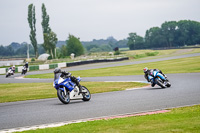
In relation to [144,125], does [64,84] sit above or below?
above

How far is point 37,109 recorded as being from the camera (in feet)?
41.9

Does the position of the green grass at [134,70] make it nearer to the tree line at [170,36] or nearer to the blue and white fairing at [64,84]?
the blue and white fairing at [64,84]

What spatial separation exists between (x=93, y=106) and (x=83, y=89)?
1.85m

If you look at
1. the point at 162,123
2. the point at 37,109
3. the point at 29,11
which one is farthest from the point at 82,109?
the point at 29,11

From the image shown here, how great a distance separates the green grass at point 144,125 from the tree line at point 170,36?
5642 inches

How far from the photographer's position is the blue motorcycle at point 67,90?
13.4 m

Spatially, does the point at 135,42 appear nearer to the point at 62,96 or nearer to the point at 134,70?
the point at 134,70

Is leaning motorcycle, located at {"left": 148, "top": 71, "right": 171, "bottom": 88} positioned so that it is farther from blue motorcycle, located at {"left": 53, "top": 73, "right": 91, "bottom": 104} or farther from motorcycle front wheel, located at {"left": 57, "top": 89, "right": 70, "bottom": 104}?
motorcycle front wheel, located at {"left": 57, "top": 89, "right": 70, "bottom": 104}

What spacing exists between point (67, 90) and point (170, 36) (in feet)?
537

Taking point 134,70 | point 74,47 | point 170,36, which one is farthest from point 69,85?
point 170,36

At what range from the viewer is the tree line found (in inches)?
6393

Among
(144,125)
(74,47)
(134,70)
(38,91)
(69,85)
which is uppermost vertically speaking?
(74,47)

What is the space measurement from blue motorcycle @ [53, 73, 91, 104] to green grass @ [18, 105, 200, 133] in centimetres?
446

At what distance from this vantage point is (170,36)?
173m
